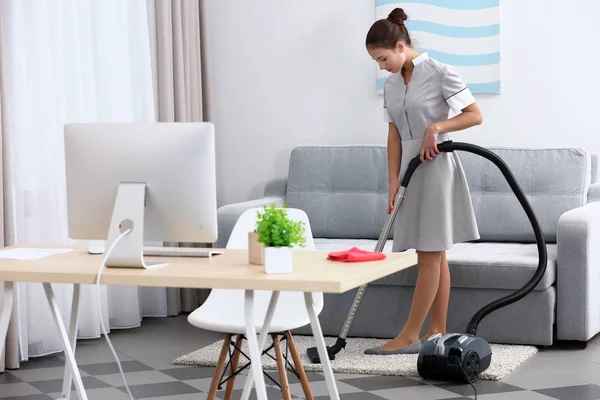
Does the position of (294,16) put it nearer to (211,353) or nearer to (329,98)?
(329,98)

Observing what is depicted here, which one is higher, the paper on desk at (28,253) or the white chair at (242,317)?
the paper on desk at (28,253)

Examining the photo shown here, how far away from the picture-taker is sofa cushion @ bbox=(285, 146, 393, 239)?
530 centimetres

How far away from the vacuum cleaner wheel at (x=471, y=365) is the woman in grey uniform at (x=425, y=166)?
46 cm

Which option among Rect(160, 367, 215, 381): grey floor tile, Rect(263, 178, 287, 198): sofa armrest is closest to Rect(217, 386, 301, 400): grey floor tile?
Rect(160, 367, 215, 381): grey floor tile

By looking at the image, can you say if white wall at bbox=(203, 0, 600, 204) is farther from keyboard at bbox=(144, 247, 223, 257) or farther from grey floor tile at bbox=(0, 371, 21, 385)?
keyboard at bbox=(144, 247, 223, 257)

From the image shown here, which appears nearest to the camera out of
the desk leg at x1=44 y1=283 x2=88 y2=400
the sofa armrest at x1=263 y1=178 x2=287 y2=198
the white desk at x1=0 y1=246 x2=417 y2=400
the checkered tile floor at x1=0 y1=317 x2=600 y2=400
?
the white desk at x1=0 y1=246 x2=417 y2=400

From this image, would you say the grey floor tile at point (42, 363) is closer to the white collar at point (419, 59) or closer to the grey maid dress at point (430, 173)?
the grey maid dress at point (430, 173)

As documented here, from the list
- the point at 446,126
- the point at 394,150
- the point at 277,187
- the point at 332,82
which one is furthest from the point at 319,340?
the point at 332,82

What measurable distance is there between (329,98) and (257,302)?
2698 mm

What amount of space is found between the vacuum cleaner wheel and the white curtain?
6.57 ft

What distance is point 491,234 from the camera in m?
5.06

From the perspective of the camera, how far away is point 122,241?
2.57 metres

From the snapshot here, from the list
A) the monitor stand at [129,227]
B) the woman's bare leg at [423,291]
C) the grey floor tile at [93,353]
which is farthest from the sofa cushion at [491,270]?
the monitor stand at [129,227]

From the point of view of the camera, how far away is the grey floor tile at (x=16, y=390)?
3.80 metres
